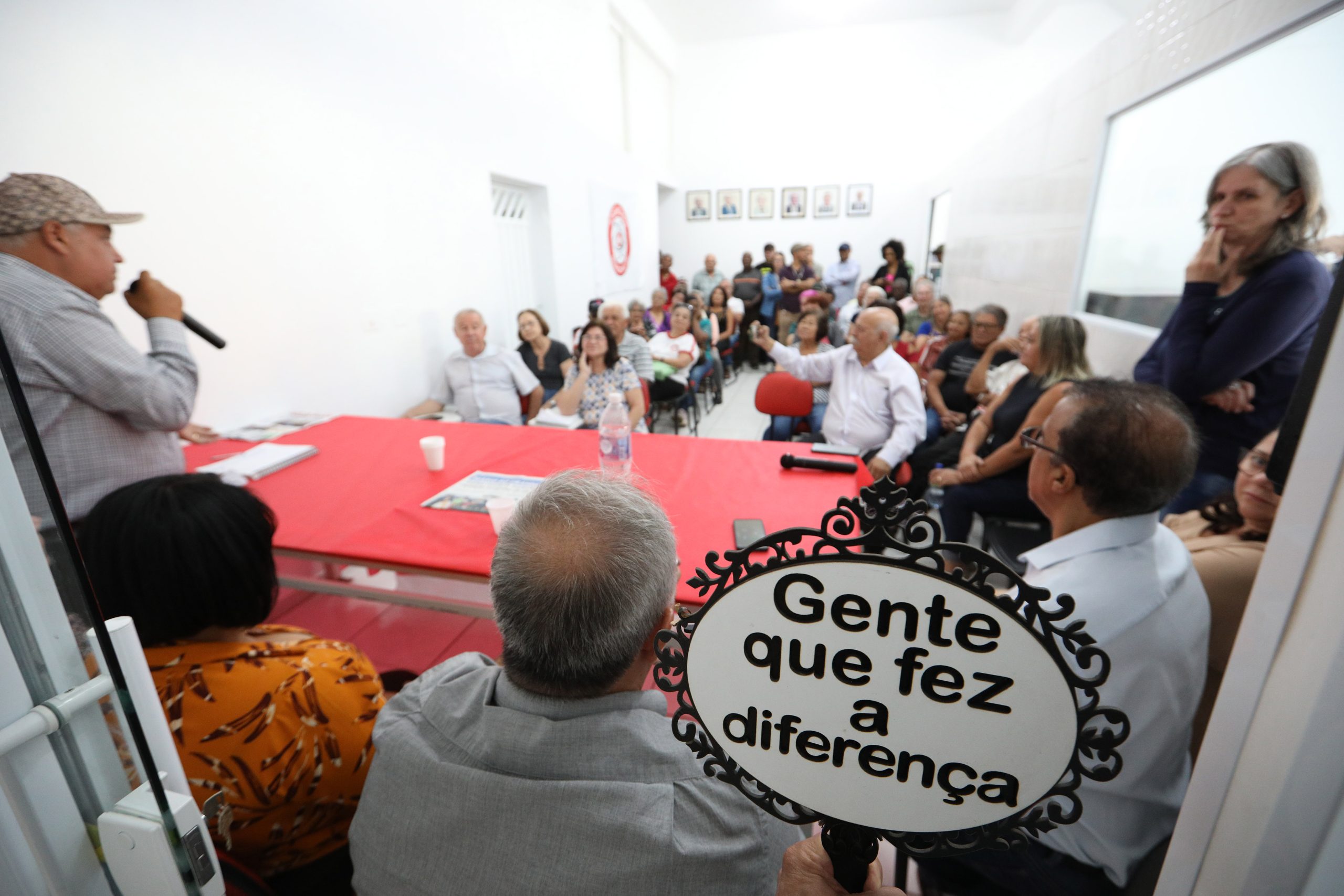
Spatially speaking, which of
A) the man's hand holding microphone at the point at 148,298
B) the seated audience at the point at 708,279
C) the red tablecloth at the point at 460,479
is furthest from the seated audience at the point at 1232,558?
the seated audience at the point at 708,279

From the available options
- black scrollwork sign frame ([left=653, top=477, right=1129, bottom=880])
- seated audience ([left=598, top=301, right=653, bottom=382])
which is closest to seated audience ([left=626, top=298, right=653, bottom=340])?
seated audience ([left=598, top=301, right=653, bottom=382])

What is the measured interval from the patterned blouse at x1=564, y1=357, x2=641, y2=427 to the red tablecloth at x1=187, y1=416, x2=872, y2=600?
33.9 inches

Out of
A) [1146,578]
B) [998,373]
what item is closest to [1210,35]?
[998,373]

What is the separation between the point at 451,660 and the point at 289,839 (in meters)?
0.44

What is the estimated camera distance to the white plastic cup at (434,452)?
192 centimetres

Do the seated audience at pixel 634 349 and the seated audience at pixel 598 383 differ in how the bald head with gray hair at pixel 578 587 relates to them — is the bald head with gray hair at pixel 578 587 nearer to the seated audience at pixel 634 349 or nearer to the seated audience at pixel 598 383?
the seated audience at pixel 598 383

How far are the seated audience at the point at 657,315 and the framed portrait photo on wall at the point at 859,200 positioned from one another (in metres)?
5.16

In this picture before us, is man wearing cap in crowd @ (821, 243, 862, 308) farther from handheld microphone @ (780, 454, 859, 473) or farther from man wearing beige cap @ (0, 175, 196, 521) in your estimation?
man wearing beige cap @ (0, 175, 196, 521)

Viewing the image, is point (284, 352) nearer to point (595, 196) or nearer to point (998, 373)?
point (998, 373)

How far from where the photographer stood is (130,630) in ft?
1.51

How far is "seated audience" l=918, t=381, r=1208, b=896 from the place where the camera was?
842 millimetres

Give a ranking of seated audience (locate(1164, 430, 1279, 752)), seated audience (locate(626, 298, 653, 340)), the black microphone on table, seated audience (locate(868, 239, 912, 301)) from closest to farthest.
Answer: seated audience (locate(1164, 430, 1279, 752)) < the black microphone on table < seated audience (locate(626, 298, 653, 340)) < seated audience (locate(868, 239, 912, 301))

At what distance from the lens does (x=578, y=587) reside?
2.12 ft

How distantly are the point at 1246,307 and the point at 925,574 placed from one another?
1.96 metres
